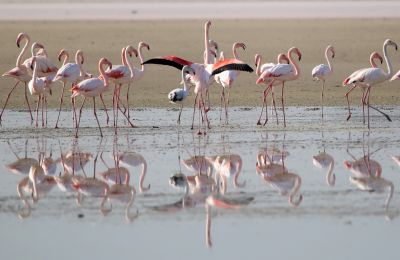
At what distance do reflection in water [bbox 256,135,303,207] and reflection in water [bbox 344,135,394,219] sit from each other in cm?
64

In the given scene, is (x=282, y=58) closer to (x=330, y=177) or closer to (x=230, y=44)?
(x=330, y=177)

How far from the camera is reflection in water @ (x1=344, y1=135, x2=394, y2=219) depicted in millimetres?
10250

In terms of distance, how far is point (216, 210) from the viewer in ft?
31.2

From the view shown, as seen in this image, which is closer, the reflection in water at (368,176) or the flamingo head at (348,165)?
the reflection in water at (368,176)

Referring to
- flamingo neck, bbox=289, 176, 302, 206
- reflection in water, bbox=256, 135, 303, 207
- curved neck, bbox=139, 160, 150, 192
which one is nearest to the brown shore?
reflection in water, bbox=256, 135, 303, 207

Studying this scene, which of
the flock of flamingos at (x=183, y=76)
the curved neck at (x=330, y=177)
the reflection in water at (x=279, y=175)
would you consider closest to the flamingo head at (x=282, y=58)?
the flock of flamingos at (x=183, y=76)

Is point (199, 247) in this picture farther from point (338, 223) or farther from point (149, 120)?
point (149, 120)

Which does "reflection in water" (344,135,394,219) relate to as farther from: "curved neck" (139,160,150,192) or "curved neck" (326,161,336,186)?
"curved neck" (139,160,150,192)

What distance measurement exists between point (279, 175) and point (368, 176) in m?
0.96

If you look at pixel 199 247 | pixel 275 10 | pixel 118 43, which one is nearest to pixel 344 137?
pixel 199 247

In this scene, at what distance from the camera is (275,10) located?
4188 centimetres

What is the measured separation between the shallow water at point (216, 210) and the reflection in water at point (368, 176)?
0.07 m

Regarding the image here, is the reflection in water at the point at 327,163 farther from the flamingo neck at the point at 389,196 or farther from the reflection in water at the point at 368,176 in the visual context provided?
the flamingo neck at the point at 389,196

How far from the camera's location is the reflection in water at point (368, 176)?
10250 millimetres
